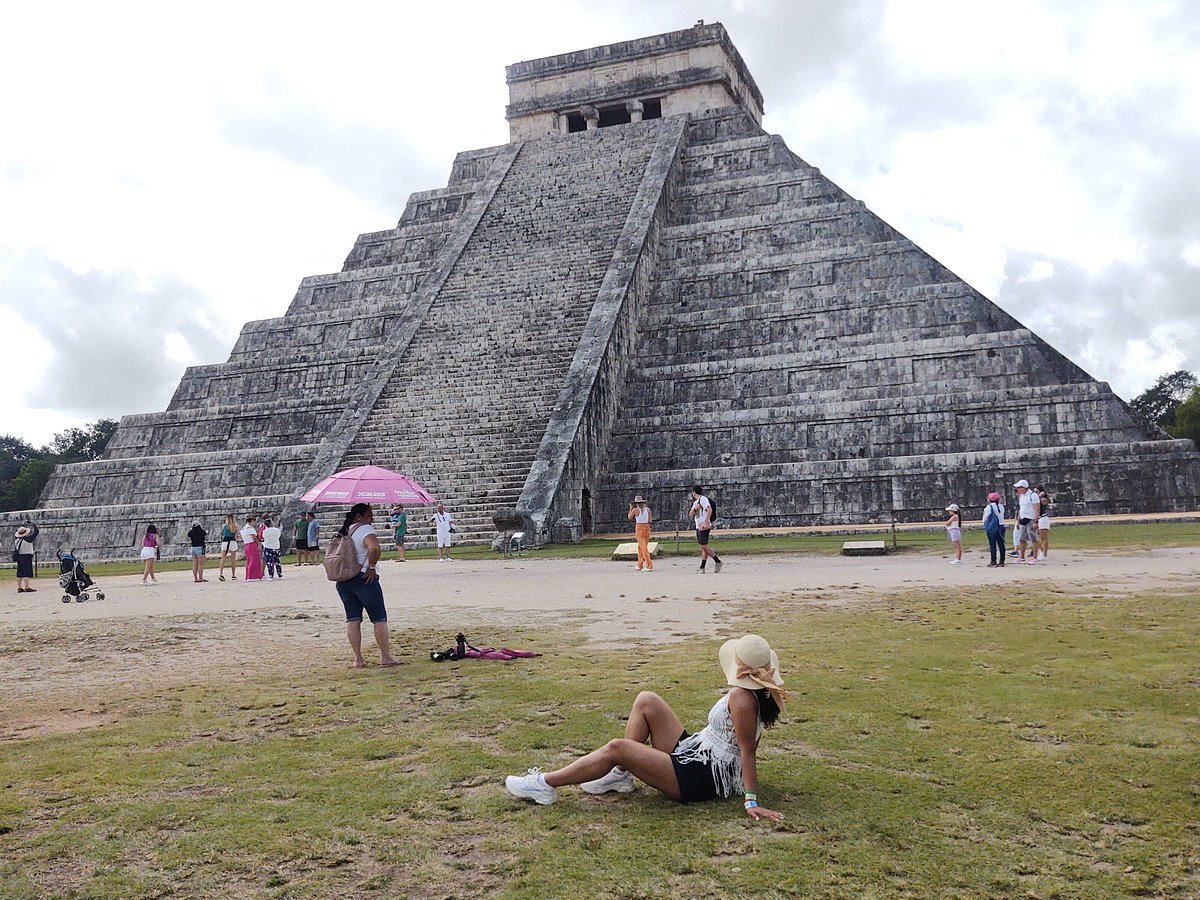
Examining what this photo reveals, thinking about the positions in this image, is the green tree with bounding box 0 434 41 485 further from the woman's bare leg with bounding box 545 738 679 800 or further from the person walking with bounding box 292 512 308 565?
the woman's bare leg with bounding box 545 738 679 800

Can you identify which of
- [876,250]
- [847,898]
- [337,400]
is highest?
[876,250]

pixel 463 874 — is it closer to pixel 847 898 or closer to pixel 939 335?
pixel 847 898

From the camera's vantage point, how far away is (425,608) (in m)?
10.3

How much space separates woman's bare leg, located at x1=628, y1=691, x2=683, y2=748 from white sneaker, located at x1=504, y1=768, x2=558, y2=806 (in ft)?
1.43

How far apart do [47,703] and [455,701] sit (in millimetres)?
2559

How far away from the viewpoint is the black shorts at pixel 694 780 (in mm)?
4117

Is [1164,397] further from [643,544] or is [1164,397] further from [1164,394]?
[643,544]

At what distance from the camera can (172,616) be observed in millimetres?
10539

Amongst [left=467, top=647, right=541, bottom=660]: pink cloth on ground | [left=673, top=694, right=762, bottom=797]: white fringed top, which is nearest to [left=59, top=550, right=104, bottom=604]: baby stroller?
[left=467, top=647, right=541, bottom=660]: pink cloth on ground

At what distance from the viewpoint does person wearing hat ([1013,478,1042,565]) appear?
Answer: 1332 centimetres

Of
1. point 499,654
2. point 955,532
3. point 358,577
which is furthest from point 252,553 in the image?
point 955,532

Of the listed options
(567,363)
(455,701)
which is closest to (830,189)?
(567,363)

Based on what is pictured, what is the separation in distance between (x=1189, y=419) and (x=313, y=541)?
41.2 m

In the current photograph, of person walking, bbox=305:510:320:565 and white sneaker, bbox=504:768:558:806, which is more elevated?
person walking, bbox=305:510:320:565
